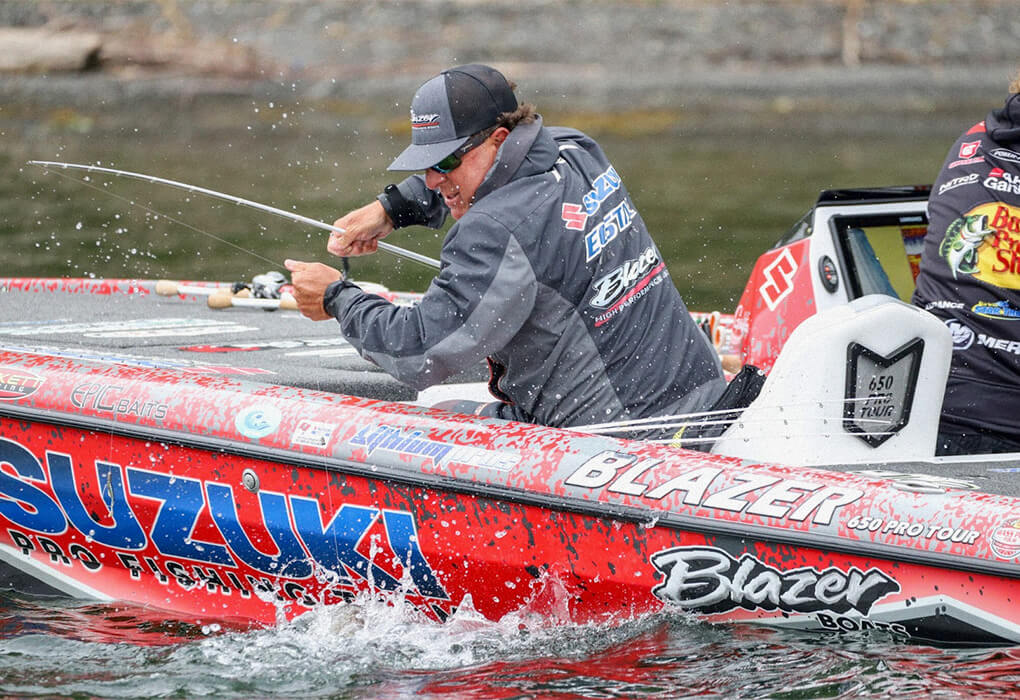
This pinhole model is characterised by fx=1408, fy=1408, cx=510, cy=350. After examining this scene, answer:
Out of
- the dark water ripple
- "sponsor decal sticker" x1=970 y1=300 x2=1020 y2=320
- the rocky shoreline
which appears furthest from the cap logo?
the rocky shoreline

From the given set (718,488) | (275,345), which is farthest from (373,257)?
(718,488)

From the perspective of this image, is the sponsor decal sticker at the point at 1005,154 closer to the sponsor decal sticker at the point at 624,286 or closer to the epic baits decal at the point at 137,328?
the sponsor decal sticker at the point at 624,286

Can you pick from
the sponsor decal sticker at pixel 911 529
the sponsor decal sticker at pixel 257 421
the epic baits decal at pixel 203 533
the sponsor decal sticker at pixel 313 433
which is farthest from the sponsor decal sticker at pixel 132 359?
the sponsor decal sticker at pixel 911 529

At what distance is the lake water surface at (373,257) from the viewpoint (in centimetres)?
361

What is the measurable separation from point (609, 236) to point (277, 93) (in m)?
16.9

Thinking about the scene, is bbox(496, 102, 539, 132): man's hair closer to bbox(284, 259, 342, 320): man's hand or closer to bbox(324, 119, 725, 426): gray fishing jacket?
bbox(324, 119, 725, 426): gray fishing jacket

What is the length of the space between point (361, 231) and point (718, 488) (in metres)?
1.60

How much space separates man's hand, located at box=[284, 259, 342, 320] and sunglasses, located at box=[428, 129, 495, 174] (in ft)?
1.59

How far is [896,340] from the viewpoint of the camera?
3.77 meters

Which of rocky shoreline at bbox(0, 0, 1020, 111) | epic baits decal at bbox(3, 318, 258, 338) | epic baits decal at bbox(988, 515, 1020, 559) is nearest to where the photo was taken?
epic baits decal at bbox(988, 515, 1020, 559)

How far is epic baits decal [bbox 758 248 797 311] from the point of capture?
5227 mm

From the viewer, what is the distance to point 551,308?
381 centimetres

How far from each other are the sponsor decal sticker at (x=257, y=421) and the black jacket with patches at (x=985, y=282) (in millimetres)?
1912

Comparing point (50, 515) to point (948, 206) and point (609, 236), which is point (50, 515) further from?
point (948, 206)
